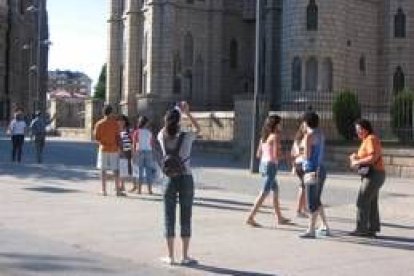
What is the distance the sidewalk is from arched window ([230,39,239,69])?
40.3m

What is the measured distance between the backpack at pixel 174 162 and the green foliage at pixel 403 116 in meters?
18.6

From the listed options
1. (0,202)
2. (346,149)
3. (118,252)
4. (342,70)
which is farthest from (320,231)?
(342,70)

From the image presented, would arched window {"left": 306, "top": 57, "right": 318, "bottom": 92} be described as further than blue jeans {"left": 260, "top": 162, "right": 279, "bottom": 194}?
Yes

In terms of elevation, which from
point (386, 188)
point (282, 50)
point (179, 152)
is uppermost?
point (282, 50)

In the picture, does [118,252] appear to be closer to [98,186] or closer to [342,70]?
[98,186]

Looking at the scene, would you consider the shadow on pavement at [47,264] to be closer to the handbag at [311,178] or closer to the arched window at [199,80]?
the handbag at [311,178]

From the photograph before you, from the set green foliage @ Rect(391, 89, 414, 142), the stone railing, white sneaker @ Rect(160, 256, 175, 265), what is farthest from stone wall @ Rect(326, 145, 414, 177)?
white sneaker @ Rect(160, 256, 175, 265)

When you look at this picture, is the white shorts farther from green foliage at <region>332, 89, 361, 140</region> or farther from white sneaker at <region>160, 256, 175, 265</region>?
green foliage at <region>332, 89, 361, 140</region>

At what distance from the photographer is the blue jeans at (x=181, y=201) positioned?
10820 millimetres

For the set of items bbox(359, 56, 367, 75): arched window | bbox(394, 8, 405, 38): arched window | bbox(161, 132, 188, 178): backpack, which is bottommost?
bbox(161, 132, 188, 178): backpack

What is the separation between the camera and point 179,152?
10.7 meters

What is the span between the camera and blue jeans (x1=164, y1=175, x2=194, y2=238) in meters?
10.8

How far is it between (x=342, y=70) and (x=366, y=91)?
2670mm

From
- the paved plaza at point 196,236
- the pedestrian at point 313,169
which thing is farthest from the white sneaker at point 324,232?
the paved plaza at point 196,236
